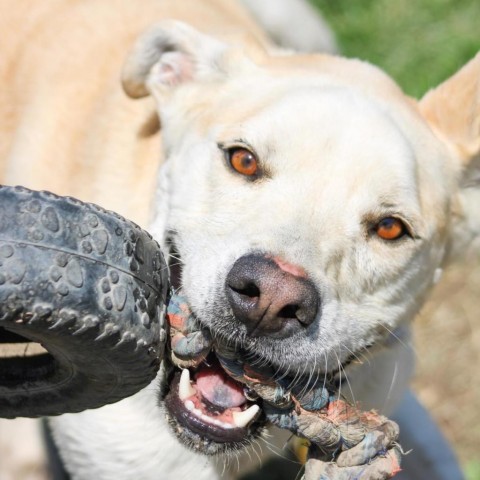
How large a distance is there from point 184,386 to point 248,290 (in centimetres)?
44

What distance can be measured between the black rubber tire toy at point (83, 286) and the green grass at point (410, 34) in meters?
4.45

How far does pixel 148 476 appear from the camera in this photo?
3.87 m

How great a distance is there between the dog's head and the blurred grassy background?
6.17 ft

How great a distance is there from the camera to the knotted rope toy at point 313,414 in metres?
2.68

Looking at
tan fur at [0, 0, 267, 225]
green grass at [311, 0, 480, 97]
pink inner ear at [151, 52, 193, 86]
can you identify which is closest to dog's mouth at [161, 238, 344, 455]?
tan fur at [0, 0, 267, 225]

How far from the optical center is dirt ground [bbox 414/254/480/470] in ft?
17.3

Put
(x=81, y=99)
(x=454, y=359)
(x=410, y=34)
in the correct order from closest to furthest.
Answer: (x=81, y=99) → (x=454, y=359) → (x=410, y=34)

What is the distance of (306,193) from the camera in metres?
3.07

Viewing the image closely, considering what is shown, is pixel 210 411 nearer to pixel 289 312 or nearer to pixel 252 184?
pixel 289 312

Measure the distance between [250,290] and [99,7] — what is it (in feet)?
7.85

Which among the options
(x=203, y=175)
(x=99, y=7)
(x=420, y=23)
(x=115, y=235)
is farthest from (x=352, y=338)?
(x=420, y=23)

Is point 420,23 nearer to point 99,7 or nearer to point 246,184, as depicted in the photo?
point 99,7

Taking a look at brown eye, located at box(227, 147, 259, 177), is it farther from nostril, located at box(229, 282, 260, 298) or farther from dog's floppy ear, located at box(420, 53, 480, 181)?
dog's floppy ear, located at box(420, 53, 480, 181)

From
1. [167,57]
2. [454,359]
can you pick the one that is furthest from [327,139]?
[454,359]
